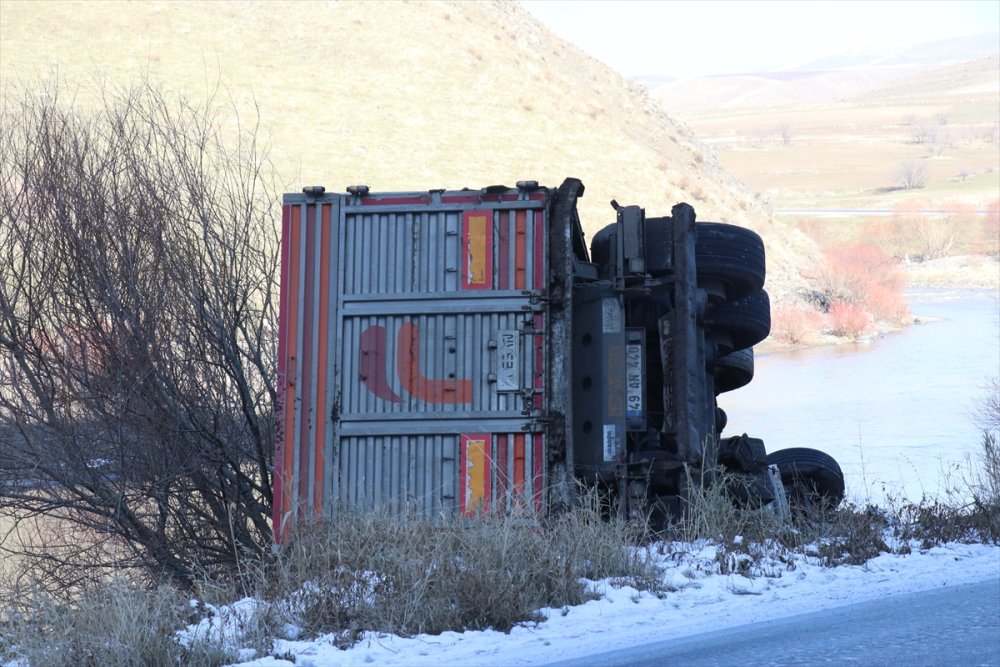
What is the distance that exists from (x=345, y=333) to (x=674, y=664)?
3.73 metres

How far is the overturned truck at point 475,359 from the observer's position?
26.4 feet

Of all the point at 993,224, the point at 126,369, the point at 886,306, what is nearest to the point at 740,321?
the point at 126,369

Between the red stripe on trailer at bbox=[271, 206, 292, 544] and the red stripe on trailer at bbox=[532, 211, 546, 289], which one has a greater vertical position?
the red stripe on trailer at bbox=[532, 211, 546, 289]

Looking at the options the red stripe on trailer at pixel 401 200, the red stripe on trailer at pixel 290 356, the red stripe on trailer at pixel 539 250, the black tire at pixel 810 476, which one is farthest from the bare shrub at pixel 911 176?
the red stripe on trailer at pixel 290 356

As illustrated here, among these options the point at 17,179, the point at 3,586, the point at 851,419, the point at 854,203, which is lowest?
the point at 3,586

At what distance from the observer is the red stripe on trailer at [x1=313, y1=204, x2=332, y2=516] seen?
26.8 ft

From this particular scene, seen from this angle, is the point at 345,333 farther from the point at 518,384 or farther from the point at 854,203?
the point at 854,203

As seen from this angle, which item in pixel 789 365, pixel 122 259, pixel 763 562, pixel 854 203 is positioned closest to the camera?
pixel 763 562

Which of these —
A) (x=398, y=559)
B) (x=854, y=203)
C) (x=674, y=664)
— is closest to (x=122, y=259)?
(x=398, y=559)

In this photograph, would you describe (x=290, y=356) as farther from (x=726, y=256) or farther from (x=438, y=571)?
(x=726, y=256)

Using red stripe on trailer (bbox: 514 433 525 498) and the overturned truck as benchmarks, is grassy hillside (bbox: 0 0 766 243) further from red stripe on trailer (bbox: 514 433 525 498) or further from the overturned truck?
red stripe on trailer (bbox: 514 433 525 498)

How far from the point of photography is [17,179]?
10820 millimetres

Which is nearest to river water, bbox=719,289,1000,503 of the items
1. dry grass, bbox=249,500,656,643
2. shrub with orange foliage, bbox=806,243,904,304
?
shrub with orange foliage, bbox=806,243,904,304

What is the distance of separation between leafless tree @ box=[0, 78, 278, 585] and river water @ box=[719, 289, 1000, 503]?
573 centimetres
